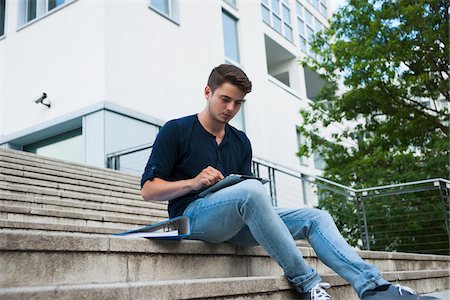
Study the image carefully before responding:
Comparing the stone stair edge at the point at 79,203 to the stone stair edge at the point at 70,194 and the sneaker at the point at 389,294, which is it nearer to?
the stone stair edge at the point at 70,194

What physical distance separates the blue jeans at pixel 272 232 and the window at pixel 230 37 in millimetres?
12331

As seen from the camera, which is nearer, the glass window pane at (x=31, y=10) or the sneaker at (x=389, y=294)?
the sneaker at (x=389, y=294)

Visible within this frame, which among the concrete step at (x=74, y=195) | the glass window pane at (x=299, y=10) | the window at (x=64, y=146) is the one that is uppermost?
the glass window pane at (x=299, y=10)

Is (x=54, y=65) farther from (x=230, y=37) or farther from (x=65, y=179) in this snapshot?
(x=230, y=37)

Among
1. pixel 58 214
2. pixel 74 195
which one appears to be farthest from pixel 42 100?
pixel 58 214

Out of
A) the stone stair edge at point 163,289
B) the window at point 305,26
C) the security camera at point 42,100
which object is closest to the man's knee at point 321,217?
the stone stair edge at point 163,289

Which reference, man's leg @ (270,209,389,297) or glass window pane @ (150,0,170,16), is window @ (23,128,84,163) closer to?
glass window pane @ (150,0,170,16)

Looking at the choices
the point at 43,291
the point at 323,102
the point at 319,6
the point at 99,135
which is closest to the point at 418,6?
the point at 323,102

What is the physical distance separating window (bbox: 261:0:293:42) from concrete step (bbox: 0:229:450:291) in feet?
49.4

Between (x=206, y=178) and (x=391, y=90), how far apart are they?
9.38 metres

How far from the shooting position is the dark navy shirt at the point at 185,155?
9.00 ft

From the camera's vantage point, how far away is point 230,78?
281 cm

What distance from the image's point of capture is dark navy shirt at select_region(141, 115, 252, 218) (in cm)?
274

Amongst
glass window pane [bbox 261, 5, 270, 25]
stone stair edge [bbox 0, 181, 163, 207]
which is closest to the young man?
stone stair edge [bbox 0, 181, 163, 207]
